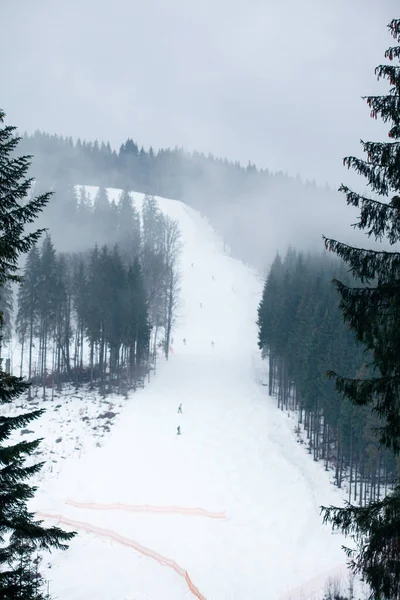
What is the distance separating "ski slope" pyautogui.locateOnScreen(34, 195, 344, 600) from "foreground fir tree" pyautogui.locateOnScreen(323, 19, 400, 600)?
11.6 metres

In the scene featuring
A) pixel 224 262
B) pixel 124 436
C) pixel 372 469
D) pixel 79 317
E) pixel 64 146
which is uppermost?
pixel 64 146

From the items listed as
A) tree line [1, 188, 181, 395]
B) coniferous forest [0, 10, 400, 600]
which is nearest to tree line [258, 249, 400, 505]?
coniferous forest [0, 10, 400, 600]

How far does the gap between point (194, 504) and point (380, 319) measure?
1952cm

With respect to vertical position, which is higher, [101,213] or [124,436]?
[101,213]

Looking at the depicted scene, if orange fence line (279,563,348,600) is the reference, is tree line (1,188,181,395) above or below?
above

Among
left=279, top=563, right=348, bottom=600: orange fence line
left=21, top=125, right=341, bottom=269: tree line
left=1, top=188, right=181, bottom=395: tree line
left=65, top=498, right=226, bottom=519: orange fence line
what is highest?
left=21, top=125, right=341, bottom=269: tree line

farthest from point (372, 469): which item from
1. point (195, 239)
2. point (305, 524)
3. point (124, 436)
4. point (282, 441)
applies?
point (195, 239)

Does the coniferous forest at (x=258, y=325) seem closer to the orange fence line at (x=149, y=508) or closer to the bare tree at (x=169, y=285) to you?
the bare tree at (x=169, y=285)

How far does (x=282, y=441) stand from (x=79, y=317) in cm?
2360

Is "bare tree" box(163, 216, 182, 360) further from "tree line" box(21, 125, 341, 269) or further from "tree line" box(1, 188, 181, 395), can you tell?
"tree line" box(21, 125, 341, 269)

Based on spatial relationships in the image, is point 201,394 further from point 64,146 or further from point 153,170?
point 64,146

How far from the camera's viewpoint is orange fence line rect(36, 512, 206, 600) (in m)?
17.0

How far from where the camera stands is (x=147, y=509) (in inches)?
900

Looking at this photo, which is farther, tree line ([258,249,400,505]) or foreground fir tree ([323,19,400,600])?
tree line ([258,249,400,505])
